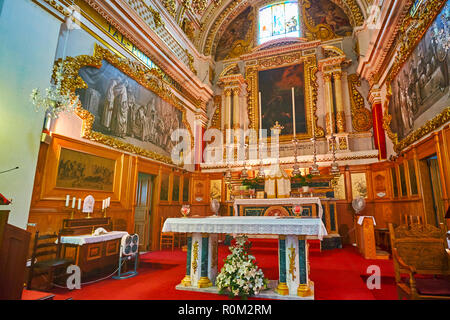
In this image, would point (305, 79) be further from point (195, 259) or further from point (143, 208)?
point (195, 259)

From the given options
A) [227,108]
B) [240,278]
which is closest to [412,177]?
[240,278]

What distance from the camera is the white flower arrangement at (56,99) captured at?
15.8 ft

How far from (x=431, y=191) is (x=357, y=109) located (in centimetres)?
502

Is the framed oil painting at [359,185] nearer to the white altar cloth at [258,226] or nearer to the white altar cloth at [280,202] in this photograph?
the white altar cloth at [280,202]

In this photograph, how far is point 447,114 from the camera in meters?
4.52

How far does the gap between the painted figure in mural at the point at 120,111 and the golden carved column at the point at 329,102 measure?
24.2 feet

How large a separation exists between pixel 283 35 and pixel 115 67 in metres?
8.23

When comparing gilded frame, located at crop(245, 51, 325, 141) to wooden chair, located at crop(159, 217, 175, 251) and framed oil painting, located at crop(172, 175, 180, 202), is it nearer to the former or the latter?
framed oil painting, located at crop(172, 175, 180, 202)

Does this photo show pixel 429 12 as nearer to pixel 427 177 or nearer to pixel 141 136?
pixel 427 177

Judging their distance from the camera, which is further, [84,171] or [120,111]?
[120,111]

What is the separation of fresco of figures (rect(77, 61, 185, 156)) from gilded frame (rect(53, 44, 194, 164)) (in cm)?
14

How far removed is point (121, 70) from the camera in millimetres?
7266

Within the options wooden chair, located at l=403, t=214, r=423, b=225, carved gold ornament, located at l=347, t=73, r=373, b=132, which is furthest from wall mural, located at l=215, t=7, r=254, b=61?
wooden chair, located at l=403, t=214, r=423, b=225

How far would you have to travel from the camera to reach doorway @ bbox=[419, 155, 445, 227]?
5.82 metres
